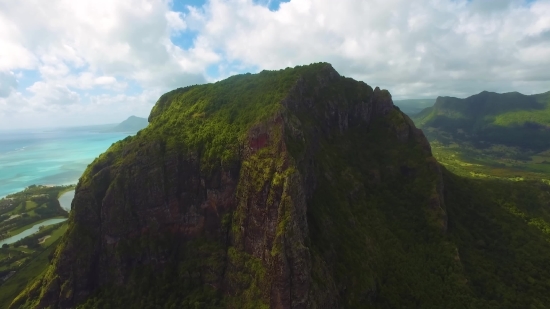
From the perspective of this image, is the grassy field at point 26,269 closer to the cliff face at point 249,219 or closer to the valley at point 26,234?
the valley at point 26,234

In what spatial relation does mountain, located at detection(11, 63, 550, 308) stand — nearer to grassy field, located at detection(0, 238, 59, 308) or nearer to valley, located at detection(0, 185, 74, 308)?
grassy field, located at detection(0, 238, 59, 308)

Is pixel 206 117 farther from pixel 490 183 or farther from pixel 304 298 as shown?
pixel 490 183

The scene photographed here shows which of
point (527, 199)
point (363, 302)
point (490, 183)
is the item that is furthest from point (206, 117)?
point (527, 199)

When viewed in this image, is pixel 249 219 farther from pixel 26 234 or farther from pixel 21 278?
pixel 26 234

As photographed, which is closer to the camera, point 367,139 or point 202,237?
point 202,237

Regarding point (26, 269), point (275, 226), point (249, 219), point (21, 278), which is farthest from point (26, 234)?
point (275, 226)

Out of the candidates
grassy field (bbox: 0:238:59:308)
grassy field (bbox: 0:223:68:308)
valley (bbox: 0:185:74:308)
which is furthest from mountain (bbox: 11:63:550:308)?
valley (bbox: 0:185:74:308)
